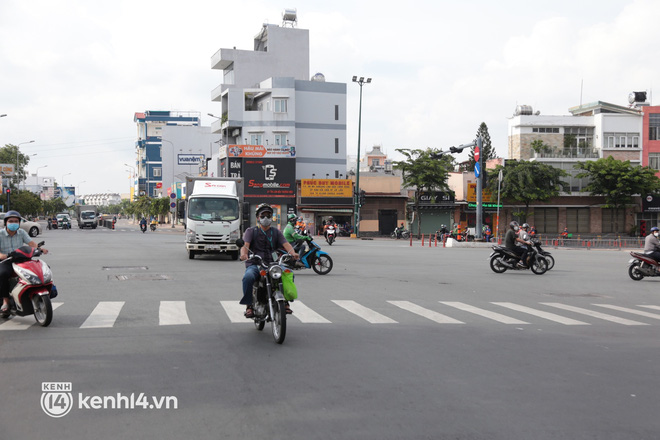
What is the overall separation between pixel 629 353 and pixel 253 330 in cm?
492

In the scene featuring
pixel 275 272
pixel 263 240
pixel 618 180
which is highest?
pixel 618 180

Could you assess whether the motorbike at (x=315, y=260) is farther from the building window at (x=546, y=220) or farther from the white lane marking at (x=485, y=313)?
the building window at (x=546, y=220)

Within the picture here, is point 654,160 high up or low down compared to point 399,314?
up

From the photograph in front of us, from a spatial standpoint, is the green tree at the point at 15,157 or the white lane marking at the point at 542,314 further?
the green tree at the point at 15,157

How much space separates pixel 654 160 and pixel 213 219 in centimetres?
5388

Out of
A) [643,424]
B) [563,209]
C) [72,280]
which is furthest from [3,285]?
[563,209]

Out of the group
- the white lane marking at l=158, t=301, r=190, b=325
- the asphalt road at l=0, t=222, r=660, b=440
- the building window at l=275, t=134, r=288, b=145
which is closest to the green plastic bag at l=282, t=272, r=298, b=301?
the asphalt road at l=0, t=222, r=660, b=440

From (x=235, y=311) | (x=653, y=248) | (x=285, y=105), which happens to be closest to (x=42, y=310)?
(x=235, y=311)

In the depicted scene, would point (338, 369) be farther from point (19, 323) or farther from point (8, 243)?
point (8, 243)

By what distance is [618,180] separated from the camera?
201 ft

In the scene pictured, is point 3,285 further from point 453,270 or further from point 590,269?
point 590,269

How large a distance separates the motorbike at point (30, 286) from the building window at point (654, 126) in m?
66.7

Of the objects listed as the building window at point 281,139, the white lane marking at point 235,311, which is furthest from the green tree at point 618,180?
the white lane marking at point 235,311

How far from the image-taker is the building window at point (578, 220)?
215 feet
